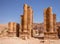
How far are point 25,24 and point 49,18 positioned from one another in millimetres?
3990

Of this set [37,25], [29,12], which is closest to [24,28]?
[29,12]

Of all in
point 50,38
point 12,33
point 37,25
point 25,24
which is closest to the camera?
point 50,38

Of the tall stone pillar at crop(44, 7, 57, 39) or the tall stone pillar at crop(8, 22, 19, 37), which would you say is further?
the tall stone pillar at crop(8, 22, 19, 37)

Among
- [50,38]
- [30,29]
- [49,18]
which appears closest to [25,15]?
[30,29]

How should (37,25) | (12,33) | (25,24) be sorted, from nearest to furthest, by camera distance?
(25,24) < (12,33) < (37,25)

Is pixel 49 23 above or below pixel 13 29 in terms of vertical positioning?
above

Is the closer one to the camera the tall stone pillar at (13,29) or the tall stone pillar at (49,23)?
the tall stone pillar at (49,23)

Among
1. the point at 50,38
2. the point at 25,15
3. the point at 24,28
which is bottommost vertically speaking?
the point at 50,38

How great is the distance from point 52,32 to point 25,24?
15.1 ft

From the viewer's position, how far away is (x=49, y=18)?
23469 millimetres

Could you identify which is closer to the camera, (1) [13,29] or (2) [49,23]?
(2) [49,23]

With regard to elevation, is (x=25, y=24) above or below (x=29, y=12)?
below

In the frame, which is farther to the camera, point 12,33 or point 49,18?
point 12,33

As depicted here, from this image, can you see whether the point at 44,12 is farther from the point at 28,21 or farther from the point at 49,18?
the point at 28,21
